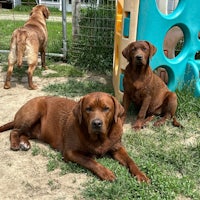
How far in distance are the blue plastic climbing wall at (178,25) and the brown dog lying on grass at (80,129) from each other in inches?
82.7

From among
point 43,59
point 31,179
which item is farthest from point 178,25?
point 31,179

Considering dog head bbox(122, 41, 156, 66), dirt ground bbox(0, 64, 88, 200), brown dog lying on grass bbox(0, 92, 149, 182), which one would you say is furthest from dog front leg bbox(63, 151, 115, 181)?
dog head bbox(122, 41, 156, 66)

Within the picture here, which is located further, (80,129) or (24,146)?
(24,146)

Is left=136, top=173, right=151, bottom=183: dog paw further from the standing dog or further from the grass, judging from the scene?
the standing dog

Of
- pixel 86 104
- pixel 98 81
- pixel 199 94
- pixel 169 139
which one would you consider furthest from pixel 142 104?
pixel 98 81

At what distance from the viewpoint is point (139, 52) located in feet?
17.7

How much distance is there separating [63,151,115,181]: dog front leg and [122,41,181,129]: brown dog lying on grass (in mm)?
1579

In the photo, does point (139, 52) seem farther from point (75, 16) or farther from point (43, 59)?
point (75, 16)

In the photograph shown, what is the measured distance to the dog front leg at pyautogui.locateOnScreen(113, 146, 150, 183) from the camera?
3.92 metres

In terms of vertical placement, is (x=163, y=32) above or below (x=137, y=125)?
above

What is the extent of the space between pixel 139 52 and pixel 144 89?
613mm

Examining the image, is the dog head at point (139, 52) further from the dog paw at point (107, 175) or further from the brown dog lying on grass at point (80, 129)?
the dog paw at point (107, 175)

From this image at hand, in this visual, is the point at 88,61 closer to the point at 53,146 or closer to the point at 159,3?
the point at 159,3

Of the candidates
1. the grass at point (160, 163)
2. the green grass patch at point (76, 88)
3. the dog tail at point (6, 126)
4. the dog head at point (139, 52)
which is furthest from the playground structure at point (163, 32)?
the dog tail at point (6, 126)
